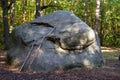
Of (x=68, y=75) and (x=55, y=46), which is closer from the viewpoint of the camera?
(x=68, y=75)

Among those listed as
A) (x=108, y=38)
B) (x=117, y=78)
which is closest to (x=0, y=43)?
(x=108, y=38)

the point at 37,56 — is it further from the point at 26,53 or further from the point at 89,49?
the point at 89,49

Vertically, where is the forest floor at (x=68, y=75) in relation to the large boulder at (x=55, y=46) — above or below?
below

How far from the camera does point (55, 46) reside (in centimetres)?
1251

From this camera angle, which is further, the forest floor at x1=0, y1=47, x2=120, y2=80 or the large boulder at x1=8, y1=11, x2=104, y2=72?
the large boulder at x1=8, y1=11, x2=104, y2=72

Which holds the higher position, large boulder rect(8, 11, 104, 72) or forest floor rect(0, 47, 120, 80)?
large boulder rect(8, 11, 104, 72)

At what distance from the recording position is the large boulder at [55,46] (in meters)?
11.9

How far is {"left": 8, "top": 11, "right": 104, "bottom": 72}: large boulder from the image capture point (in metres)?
11.9

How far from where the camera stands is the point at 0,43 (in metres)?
27.4

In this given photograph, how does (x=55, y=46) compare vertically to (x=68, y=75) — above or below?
above

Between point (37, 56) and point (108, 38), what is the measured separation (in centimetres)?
2466

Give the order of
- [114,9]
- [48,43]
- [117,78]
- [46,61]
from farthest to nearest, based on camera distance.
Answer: [114,9] → [48,43] → [46,61] → [117,78]

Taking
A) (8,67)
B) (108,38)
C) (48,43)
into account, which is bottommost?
(108,38)

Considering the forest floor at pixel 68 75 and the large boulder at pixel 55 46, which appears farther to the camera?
the large boulder at pixel 55 46
